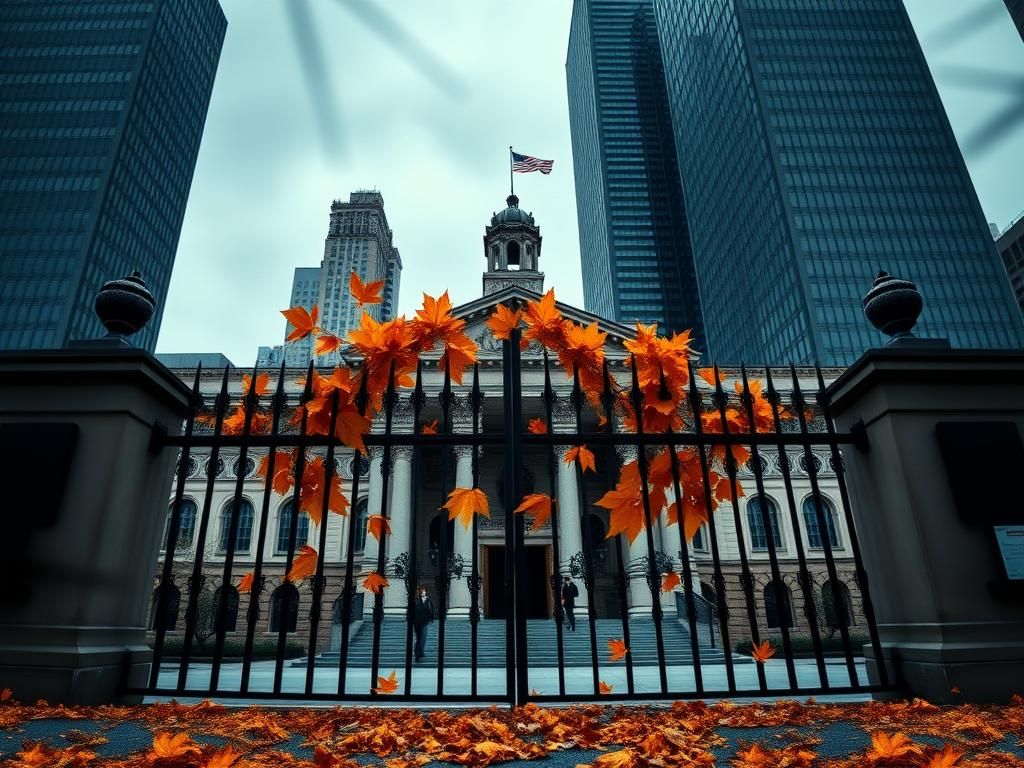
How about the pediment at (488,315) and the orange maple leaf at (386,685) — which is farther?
the pediment at (488,315)

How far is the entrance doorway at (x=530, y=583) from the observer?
26.3m

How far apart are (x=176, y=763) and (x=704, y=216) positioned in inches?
3972

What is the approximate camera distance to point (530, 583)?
98.0ft

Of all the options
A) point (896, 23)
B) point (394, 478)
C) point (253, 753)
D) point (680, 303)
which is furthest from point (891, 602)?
point (680, 303)

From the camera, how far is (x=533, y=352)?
27.8 meters

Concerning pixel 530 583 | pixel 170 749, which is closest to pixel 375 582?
pixel 170 749

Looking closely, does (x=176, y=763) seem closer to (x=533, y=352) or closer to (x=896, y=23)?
(x=533, y=352)

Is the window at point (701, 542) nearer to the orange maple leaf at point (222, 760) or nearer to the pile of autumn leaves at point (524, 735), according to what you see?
the pile of autumn leaves at point (524, 735)

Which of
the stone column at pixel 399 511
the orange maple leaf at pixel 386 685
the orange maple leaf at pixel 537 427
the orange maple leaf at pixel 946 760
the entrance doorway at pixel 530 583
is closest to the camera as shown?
the orange maple leaf at pixel 946 760

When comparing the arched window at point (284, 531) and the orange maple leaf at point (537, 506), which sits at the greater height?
the arched window at point (284, 531)

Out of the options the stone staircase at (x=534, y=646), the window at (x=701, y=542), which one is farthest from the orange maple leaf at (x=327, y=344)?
the window at (x=701, y=542)

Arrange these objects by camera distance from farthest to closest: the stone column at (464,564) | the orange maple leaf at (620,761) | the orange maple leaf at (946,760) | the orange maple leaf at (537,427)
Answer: the stone column at (464,564)
the orange maple leaf at (537,427)
the orange maple leaf at (620,761)
the orange maple leaf at (946,760)

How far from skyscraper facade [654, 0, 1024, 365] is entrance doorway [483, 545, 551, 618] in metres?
42.0

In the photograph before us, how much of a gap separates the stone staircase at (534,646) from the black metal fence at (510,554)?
5.0 inches
